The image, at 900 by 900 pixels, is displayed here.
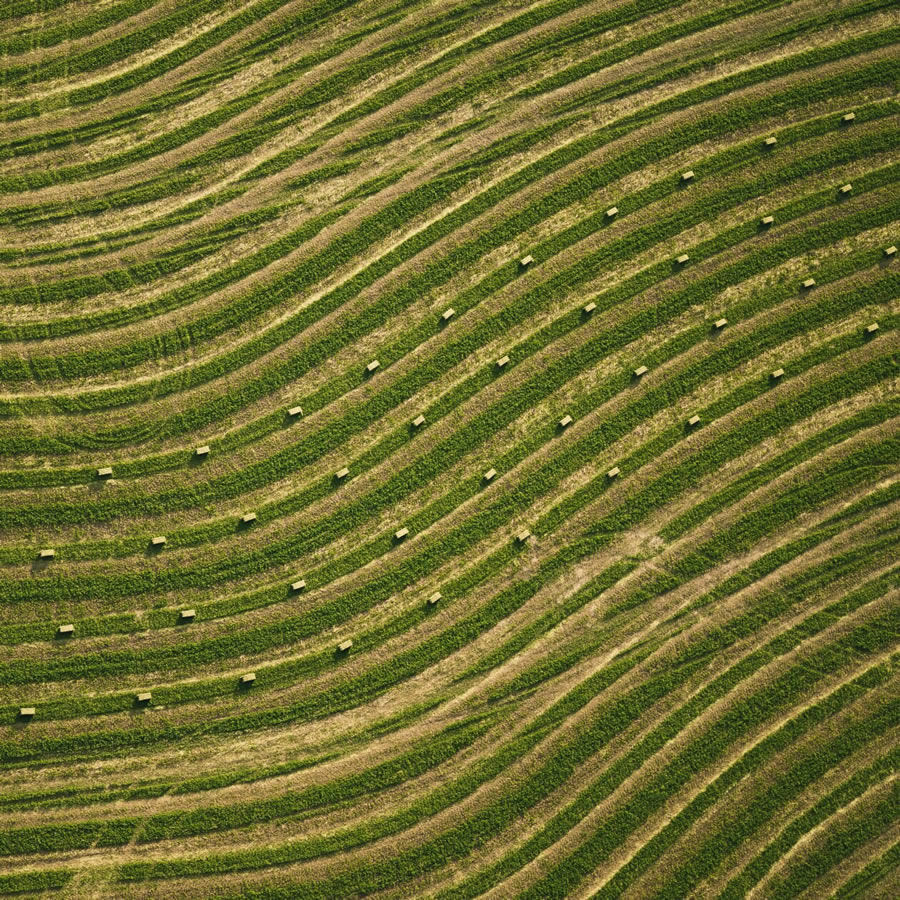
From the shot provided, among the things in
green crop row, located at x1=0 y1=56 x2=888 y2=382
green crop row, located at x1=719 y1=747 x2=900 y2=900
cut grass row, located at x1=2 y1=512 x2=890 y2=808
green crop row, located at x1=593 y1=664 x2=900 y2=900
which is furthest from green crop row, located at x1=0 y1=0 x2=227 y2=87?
green crop row, located at x1=719 y1=747 x2=900 y2=900

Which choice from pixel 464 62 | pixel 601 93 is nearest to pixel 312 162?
pixel 464 62

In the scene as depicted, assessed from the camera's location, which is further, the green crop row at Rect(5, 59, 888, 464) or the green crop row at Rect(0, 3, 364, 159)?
the green crop row at Rect(0, 3, 364, 159)

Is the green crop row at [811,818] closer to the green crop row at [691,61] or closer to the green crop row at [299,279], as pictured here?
the green crop row at [299,279]

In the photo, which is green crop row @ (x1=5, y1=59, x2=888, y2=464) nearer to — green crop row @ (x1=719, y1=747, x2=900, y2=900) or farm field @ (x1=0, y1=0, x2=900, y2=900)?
farm field @ (x1=0, y1=0, x2=900, y2=900)

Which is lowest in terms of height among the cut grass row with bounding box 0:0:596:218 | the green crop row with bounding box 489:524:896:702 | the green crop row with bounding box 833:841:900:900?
the green crop row with bounding box 833:841:900:900

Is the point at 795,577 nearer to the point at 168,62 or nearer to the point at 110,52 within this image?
the point at 168,62

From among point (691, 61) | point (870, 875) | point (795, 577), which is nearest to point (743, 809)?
point (870, 875)
